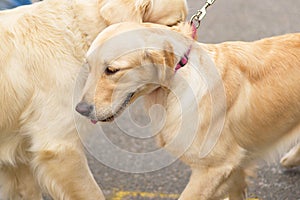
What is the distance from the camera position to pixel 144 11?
10.4ft

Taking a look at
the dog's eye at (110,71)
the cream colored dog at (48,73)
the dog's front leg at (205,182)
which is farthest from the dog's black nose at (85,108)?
the dog's front leg at (205,182)

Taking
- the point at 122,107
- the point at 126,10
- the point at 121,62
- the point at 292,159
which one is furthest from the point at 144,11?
the point at 292,159

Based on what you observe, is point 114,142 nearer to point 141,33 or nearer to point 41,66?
point 41,66

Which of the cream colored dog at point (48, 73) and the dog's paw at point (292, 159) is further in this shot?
the dog's paw at point (292, 159)

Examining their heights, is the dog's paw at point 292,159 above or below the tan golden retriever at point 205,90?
below

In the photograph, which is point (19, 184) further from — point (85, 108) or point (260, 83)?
point (260, 83)

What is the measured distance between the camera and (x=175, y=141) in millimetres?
3152

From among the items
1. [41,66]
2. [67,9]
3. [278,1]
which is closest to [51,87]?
[41,66]

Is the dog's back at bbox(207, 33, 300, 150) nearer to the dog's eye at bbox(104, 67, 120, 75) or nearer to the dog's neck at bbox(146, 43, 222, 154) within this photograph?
the dog's neck at bbox(146, 43, 222, 154)

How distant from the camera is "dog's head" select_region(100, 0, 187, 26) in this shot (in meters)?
3.13

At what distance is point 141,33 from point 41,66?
65 centimetres

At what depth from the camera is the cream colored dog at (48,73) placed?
324 cm

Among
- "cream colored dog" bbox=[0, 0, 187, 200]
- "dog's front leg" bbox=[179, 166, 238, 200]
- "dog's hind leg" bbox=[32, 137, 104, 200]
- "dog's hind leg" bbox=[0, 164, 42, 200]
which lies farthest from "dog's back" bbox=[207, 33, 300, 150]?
"dog's hind leg" bbox=[0, 164, 42, 200]

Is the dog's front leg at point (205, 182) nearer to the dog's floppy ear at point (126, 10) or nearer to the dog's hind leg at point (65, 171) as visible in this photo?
the dog's hind leg at point (65, 171)
